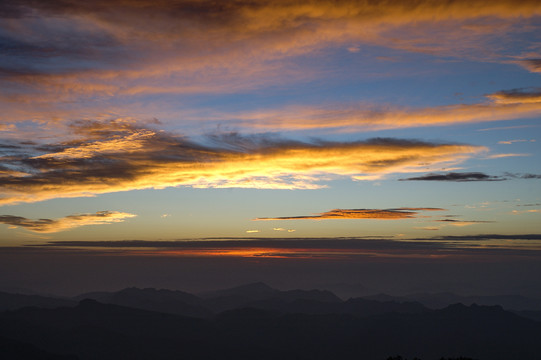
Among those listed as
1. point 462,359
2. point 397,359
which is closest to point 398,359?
point 397,359

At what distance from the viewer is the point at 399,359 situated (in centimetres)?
10494

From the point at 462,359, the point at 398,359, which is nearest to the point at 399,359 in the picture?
the point at 398,359

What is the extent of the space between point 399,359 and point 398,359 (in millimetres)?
268

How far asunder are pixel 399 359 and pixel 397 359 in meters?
0.44

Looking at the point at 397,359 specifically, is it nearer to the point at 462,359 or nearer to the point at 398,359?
the point at 398,359

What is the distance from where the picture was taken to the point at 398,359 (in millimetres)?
105125

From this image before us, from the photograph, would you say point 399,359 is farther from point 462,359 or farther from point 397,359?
point 462,359

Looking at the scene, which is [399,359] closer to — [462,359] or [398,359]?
[398,359]

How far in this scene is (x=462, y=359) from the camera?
101500 millimetres

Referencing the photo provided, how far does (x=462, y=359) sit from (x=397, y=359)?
13959 mm

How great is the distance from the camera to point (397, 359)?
10506 cm
